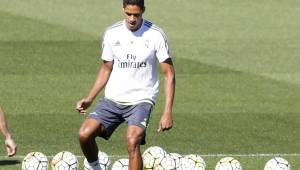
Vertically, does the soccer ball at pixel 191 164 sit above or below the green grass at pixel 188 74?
below

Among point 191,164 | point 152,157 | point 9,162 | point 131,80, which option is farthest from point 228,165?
point 9,162

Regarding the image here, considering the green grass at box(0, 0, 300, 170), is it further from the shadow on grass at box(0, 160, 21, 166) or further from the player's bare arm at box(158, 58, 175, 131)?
the player's bare arm at box(158, 58, 175, 131)

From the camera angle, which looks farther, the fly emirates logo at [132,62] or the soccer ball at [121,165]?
the soccer ball at [121,165]

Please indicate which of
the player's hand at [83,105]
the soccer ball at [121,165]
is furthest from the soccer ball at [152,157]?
the player's hand at [83,105]

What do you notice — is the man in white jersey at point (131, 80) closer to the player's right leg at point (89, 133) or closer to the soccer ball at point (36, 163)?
the player's right leg at point (89, 133)

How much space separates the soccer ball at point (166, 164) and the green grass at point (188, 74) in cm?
187

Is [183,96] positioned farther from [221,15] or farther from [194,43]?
[221,15]

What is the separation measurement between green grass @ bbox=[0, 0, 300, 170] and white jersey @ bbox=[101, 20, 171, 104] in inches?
102

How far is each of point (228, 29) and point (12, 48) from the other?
664 cm

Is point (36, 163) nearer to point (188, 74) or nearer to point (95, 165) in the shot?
point (95, 165)

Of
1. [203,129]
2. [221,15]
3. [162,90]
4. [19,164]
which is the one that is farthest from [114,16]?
[19,164]

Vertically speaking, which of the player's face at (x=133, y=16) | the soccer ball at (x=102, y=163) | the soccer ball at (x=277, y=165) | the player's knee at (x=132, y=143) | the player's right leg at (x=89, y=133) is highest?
the player's face at (x=133, y=16)

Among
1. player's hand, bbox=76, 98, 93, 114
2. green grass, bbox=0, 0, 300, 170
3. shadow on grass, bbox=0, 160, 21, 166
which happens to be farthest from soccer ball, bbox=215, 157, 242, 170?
shadow on grass, bbox=0, 160, 21, 166

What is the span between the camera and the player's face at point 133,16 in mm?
15078
